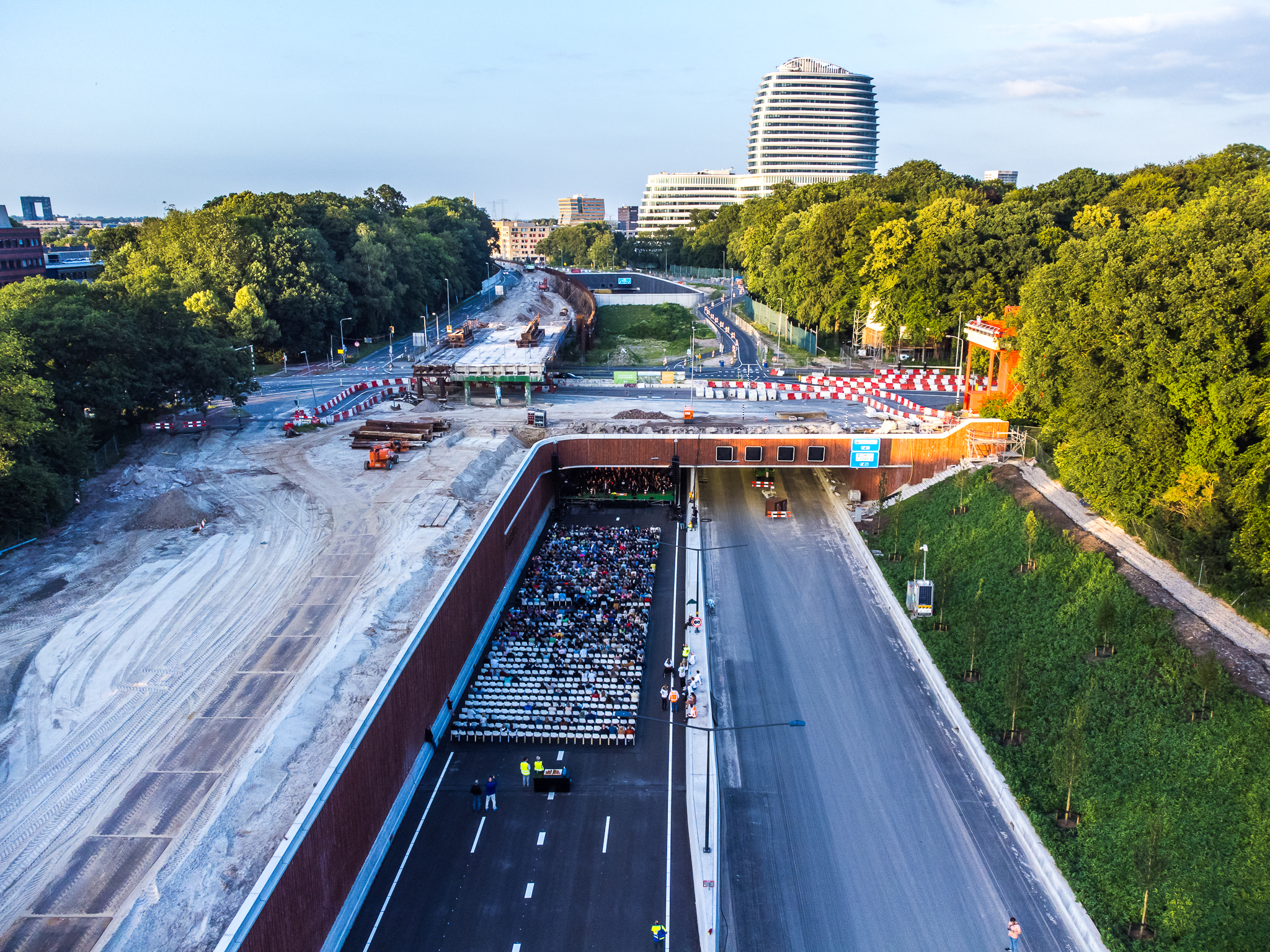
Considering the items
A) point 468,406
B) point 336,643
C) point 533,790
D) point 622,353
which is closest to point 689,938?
point 533,790

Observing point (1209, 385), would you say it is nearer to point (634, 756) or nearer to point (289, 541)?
point (634, 756)

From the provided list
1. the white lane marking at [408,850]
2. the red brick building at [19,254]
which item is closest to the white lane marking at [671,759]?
the white lane marking at [408,850]

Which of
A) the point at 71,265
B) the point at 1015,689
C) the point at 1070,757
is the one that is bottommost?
the point at 1070,757

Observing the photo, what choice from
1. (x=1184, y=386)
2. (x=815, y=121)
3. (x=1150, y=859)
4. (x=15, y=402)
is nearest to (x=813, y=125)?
(x=815, y=121)

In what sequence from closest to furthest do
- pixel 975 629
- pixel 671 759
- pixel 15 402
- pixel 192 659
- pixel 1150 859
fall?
pixel 1150 859 < pixel 192 659 < pixel 671 759 < pixel 975 629 < pixel 15 402

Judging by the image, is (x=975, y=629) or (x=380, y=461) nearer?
(x=975, y=629)

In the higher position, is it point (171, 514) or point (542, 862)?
point (171, 514)

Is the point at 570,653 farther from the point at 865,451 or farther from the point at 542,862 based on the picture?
the point at 865,451
